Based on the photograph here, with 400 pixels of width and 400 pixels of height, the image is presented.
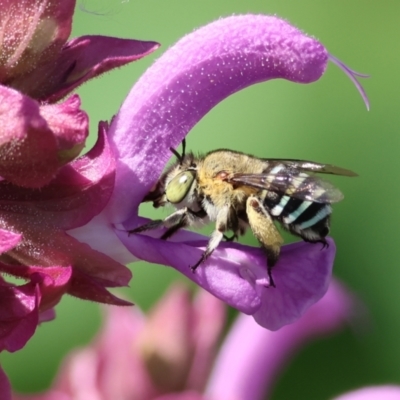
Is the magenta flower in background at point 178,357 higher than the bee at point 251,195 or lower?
lower

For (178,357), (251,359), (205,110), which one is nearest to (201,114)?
(205,110)

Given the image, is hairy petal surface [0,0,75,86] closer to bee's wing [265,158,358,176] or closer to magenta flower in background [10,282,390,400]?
bee's wing [265,158,358,176]

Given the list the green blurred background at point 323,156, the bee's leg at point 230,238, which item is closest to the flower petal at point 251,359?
the green blurred background at point 323,156

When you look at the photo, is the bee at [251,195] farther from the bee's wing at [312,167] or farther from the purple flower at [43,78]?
the purple flower at [43,78]

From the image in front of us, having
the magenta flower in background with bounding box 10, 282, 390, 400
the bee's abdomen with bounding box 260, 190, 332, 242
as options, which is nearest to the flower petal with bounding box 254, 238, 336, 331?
the bee's abdomen with bounding box 260, 190, 332, 242

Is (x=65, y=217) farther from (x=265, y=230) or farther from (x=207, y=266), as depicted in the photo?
(x=265, y=230)
